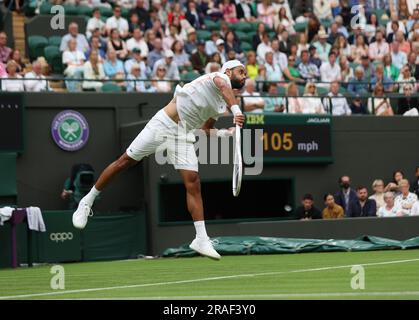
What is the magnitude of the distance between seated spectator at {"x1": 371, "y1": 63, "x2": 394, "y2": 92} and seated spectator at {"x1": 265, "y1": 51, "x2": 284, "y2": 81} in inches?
93.9

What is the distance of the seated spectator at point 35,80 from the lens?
2106 cm

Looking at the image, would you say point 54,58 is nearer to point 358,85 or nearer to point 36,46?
point 36,46

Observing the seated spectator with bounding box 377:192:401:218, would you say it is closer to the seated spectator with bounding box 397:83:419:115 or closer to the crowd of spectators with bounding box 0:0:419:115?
the crowd of spectators with bounding box 0:0:419:115

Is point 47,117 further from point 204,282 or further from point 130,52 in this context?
point 204,282

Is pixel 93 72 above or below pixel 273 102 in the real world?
above

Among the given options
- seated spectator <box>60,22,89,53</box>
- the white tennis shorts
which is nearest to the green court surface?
the white tennis shorts

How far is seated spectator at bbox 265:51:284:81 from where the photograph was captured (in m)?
24.4

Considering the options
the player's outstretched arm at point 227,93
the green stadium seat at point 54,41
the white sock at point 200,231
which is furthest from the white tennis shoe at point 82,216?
the green stadium seat at point 54,41

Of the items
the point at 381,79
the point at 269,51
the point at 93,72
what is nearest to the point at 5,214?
the point at 93,72

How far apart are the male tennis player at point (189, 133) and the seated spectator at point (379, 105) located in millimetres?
13032

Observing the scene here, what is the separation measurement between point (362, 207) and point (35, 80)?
751 cm

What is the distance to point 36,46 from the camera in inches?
906

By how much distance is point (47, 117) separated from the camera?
2164cm
